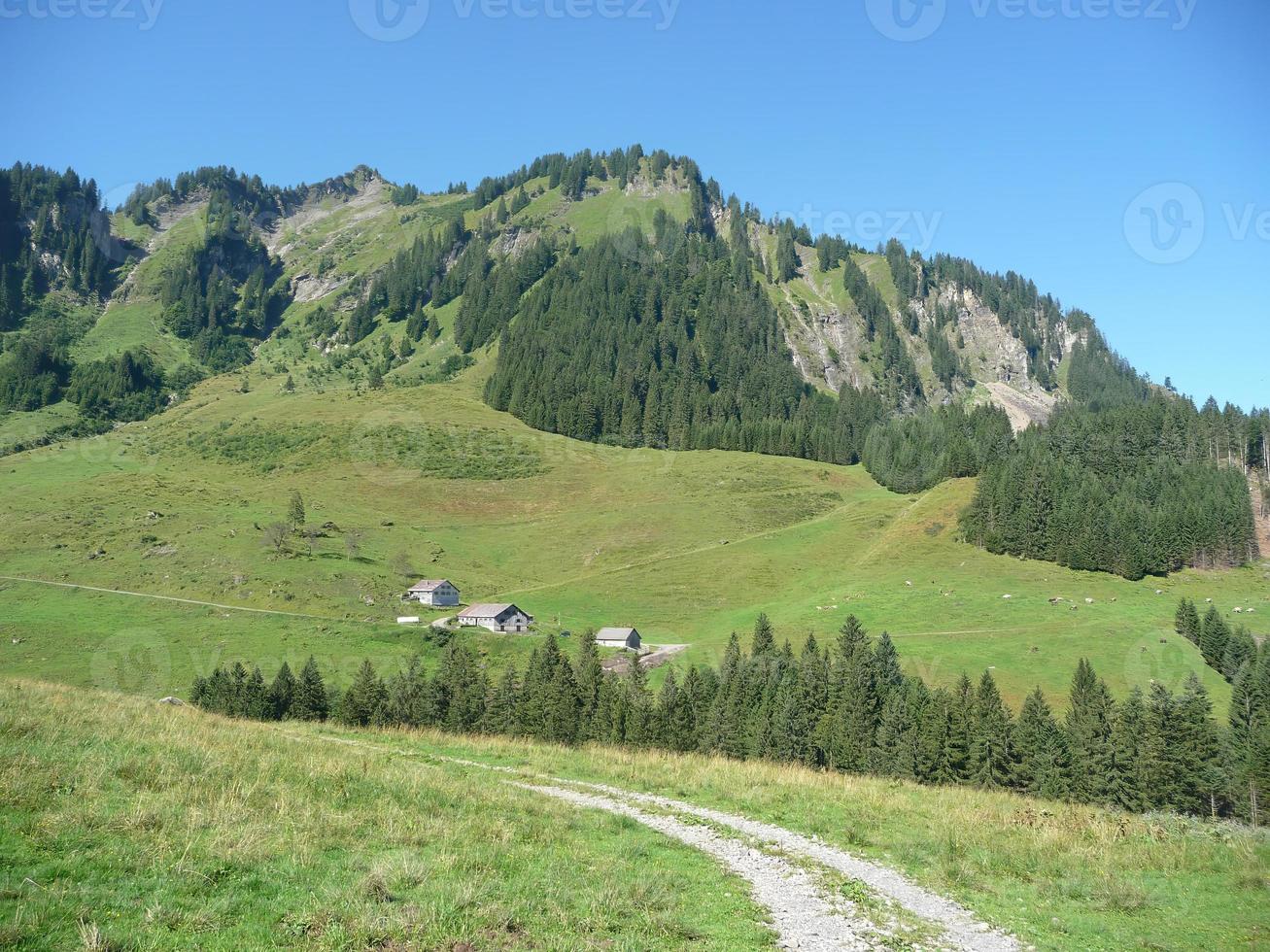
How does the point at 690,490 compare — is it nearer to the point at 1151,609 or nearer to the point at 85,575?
the point at 1151,609

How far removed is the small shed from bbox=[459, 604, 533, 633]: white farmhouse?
33.8ft

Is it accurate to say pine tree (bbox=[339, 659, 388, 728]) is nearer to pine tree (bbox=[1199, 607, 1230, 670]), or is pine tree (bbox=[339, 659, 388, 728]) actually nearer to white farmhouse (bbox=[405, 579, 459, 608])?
white farmhouse (bbox=[405, 579, 459, 608])

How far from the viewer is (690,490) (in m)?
176

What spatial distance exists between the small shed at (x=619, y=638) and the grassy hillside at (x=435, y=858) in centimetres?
7908

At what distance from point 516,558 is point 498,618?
3637cm

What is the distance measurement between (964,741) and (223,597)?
9360 centimetres

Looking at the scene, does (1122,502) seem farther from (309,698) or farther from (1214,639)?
(309,698)

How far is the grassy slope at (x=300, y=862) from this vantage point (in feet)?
30.9

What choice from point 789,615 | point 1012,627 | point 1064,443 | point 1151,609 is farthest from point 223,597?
point 1064,443

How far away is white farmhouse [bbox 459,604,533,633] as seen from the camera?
104 meters

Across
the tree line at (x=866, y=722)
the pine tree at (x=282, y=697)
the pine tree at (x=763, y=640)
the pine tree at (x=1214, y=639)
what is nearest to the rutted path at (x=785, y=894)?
the tree line at (x=866, y=722)

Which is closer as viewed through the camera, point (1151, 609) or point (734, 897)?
point (734, 897)

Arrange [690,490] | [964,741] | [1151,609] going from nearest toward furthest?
1. [964,741]
2. [1151,609]
3. [690,490]

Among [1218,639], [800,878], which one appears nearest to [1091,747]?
[1218,639]
